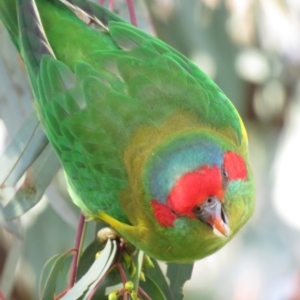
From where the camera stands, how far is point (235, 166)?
1.01m

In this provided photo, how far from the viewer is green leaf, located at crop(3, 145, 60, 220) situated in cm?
122

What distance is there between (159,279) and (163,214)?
0.29m

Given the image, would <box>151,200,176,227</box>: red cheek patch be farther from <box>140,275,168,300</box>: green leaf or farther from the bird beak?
<box>140,275,168,300</box>: green leaf

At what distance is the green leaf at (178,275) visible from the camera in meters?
1.24

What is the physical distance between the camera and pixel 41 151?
4.18 feet

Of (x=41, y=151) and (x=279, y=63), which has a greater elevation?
(x=41, y=151)

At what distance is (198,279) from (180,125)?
1097 mm

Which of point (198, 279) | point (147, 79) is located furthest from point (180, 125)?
point (198, 279)

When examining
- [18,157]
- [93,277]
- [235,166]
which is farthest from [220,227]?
[18,157]

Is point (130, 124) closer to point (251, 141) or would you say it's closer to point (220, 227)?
point (220, 227)

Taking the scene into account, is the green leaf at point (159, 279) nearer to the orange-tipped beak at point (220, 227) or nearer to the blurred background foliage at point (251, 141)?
the orange-tipped beak at point (220, 227)

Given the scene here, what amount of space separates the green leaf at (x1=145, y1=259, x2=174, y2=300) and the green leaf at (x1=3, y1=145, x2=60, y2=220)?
0.26 meters

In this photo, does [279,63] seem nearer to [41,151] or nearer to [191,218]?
[41,151]

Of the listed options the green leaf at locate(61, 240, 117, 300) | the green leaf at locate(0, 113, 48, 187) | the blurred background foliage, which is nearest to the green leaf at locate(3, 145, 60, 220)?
the green leaf at locate(0, 113, 48, 187)
